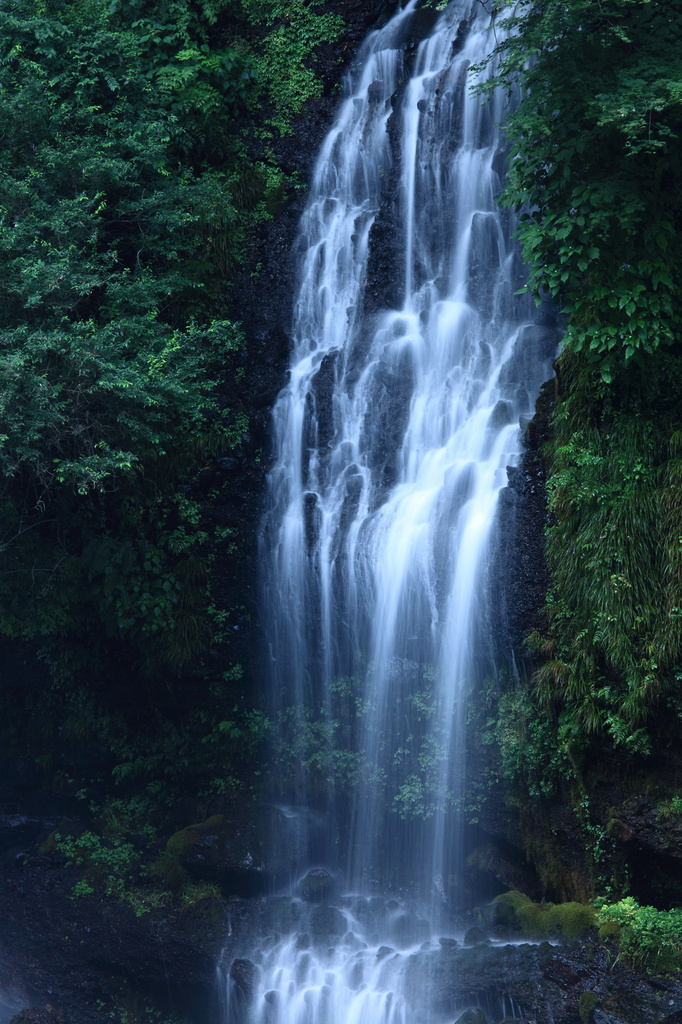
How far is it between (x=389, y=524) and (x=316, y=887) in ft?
12.9

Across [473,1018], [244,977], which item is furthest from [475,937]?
[244,977]

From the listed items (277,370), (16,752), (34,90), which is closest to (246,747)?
(16,752)

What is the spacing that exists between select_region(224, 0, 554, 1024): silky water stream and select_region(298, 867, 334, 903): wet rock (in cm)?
2

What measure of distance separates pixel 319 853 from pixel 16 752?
428cm

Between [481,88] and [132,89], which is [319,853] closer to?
[481,88]

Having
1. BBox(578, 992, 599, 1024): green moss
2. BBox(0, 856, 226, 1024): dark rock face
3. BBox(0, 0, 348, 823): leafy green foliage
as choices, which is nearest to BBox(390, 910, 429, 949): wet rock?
BBox(0, 856, 226, 1024): dark rock face

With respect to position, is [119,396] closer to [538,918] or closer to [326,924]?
[326,924]

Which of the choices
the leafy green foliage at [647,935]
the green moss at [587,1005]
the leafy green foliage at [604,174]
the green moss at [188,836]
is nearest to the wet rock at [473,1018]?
the green moss at [587,1005]

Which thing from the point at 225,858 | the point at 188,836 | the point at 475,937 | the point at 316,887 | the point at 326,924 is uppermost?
the point at 188,836

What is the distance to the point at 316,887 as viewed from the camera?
951cm

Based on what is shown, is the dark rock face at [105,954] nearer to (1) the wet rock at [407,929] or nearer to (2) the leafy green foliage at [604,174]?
(1) the wet rock at [407,929]

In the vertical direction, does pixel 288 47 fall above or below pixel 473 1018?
above

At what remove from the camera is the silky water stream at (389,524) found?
8930mm

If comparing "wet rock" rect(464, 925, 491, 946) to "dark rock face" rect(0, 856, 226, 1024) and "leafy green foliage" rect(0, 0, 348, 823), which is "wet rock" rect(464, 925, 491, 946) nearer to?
"dark rock face" rect(0, 856, 226, 1024)
